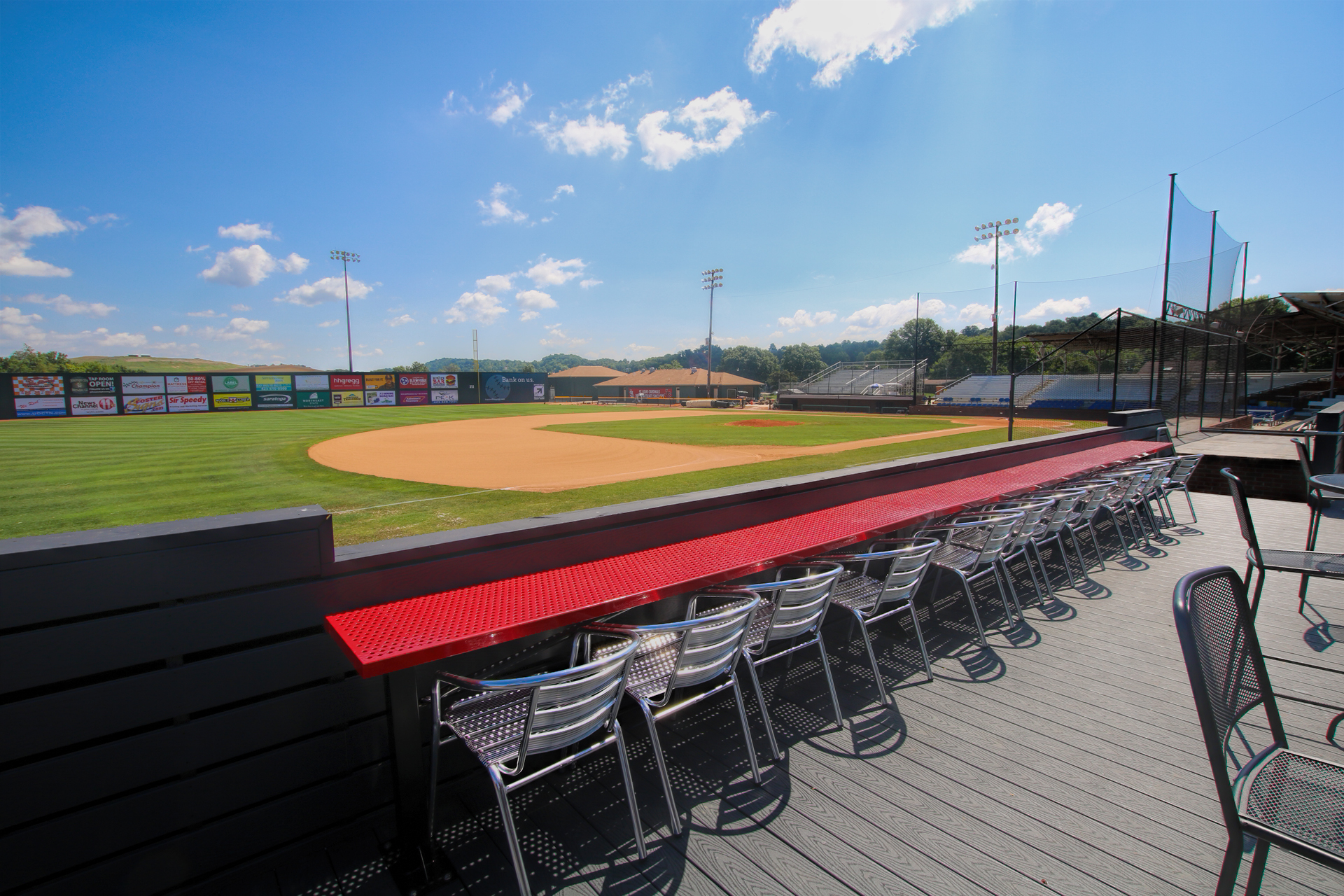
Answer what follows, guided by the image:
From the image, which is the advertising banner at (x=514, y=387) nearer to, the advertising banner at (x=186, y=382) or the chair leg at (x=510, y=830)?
the advertising banner at (x=186, y=382)

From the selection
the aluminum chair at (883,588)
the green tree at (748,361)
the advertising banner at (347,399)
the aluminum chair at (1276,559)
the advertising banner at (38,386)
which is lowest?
the aluminum chair at (883,588)

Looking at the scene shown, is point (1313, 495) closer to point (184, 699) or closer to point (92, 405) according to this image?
point (184, 699)

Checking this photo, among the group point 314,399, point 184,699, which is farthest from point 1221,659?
point 314,399

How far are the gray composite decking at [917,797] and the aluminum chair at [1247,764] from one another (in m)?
0.69

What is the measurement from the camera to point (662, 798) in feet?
7.68

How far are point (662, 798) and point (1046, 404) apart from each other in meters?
37.7

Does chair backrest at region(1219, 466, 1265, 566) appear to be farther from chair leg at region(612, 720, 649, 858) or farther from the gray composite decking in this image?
chair leg at region(612, 720, 649, 858)

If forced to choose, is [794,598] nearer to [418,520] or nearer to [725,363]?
[418,520]

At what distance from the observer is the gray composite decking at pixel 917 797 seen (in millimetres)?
1915

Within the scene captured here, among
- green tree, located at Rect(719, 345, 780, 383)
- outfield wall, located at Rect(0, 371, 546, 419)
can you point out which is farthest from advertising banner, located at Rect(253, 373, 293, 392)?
green tree, located at Rect(719, 345, 780, 383)

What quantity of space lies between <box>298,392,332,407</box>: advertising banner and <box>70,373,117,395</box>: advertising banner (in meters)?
8.40

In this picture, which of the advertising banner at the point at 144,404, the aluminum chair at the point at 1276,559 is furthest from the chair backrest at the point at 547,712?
the advertising banner at the point at 144,404

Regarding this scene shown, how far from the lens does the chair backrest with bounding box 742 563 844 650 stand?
2.42m

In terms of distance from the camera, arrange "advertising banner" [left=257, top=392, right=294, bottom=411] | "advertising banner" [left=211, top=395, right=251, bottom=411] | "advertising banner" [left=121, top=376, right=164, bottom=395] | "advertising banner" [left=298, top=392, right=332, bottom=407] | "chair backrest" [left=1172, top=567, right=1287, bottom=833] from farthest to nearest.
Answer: "advertising banner" [left=298, top=392, right=332, bottom=407], "advertising banner" [left=257, top=392, right=294, bottom=411], "advertising banner" [left=211, top=395, right=251, bottom=411], "advertising banner" [left=121, top=376, right=164, bottom=395], "chair backrest" [left=1172, top=567, right=1287, bottom=833]
